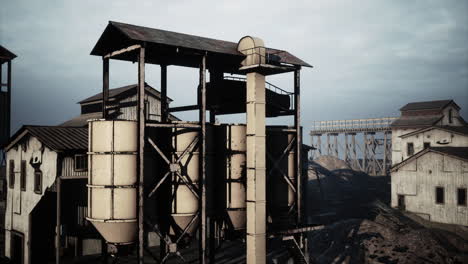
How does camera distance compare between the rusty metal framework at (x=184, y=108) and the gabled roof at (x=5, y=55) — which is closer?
the rusty metal framework at (x=184, y=108)

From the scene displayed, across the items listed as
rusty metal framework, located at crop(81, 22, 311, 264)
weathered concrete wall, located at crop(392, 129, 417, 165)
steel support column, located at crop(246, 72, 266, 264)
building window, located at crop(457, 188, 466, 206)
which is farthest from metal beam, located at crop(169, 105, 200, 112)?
weathered concrete wall, located at crop(392, 129, 417, 165)

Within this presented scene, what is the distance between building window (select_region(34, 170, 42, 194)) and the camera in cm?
2285

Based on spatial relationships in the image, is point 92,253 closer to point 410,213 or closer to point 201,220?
point 201,220

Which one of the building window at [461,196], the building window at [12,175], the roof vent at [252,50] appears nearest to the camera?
the roof vent at [252,50]

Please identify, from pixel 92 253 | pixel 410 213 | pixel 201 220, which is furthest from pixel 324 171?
pixel 201 220

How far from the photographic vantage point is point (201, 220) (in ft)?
51.5

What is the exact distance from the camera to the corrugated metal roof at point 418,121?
164 feet

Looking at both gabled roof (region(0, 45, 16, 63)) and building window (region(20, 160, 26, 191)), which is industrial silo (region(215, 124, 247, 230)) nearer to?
building window (region(20, 160, 26, 191))

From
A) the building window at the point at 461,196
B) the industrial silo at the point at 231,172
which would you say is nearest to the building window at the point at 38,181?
the industrial silo at the point at 231,172

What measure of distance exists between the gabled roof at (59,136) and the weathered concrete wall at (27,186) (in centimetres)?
47

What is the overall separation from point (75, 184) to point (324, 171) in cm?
4467

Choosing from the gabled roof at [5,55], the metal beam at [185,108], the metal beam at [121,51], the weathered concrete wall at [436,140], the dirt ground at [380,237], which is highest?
the gabled roof at [5,55]

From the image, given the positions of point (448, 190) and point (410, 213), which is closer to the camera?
point (448, 190)

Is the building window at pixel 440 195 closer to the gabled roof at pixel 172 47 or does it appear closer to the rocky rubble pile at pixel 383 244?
the rocky rubble pile at pixel 383 244
